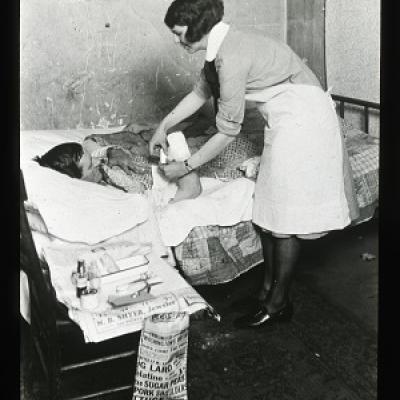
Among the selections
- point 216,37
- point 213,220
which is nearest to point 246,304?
point 213,220

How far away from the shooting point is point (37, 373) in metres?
2.39

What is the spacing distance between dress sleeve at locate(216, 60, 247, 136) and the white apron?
182 millimetres

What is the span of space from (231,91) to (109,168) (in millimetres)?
961

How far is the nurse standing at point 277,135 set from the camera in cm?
249

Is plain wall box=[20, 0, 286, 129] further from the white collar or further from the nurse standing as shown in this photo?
the white collar

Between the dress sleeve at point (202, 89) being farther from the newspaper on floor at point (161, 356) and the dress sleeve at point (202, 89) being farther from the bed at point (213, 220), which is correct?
the newspaper on floor at point (161, 356)

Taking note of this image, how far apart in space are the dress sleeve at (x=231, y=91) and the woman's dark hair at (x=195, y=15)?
7.0 inches

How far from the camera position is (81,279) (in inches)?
83.7

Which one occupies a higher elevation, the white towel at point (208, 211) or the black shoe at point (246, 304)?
the white towel at point (208, 211)

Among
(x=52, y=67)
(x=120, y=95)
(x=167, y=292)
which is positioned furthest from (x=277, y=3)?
(x=167, y=292)

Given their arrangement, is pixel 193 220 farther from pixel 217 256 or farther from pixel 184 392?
pixel 184 392

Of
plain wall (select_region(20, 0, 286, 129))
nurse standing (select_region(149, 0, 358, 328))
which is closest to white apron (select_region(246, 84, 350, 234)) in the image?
nurse standing (select_region(149, 0, 358, 328))

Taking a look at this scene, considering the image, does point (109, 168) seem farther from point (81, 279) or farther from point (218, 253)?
point (81, 279)

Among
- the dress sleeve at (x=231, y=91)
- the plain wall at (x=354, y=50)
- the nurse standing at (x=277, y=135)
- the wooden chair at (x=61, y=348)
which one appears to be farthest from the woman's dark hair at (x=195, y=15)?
the plain wall at (x=354, y=50)
